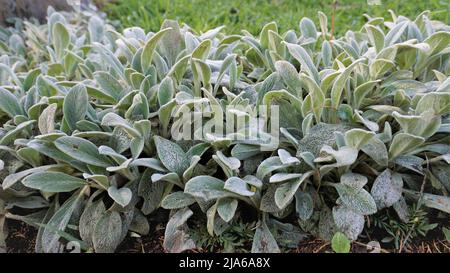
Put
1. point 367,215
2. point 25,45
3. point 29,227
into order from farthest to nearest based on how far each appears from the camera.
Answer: point 25,45
point 29,227
point 367,215

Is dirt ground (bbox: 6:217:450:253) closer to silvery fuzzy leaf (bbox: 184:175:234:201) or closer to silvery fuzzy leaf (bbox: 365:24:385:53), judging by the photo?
silvery fuzzy leaf (bbox: 184:175:234:201)

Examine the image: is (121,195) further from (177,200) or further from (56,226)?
(56,226)

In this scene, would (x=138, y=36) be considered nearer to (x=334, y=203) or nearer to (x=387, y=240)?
(x=334, y=203)

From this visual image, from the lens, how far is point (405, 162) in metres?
1.93

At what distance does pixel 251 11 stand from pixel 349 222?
8.42ft

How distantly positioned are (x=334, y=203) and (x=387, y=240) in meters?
0.22

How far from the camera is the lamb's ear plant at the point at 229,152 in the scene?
186 cm

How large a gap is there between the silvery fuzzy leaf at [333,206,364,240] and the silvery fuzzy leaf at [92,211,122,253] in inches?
30.0

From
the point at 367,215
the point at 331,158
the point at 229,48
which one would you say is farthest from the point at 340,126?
the point at 229,48

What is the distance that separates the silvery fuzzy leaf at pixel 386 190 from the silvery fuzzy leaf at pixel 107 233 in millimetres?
900

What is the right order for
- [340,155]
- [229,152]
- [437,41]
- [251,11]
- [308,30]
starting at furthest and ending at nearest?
[251,11] → [308,30] → [437,41] → [229,152] → [340,155]

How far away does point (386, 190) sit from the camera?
185cm

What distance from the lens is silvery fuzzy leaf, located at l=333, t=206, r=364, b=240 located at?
1.80 meters

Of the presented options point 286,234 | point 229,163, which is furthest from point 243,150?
point 286,234
